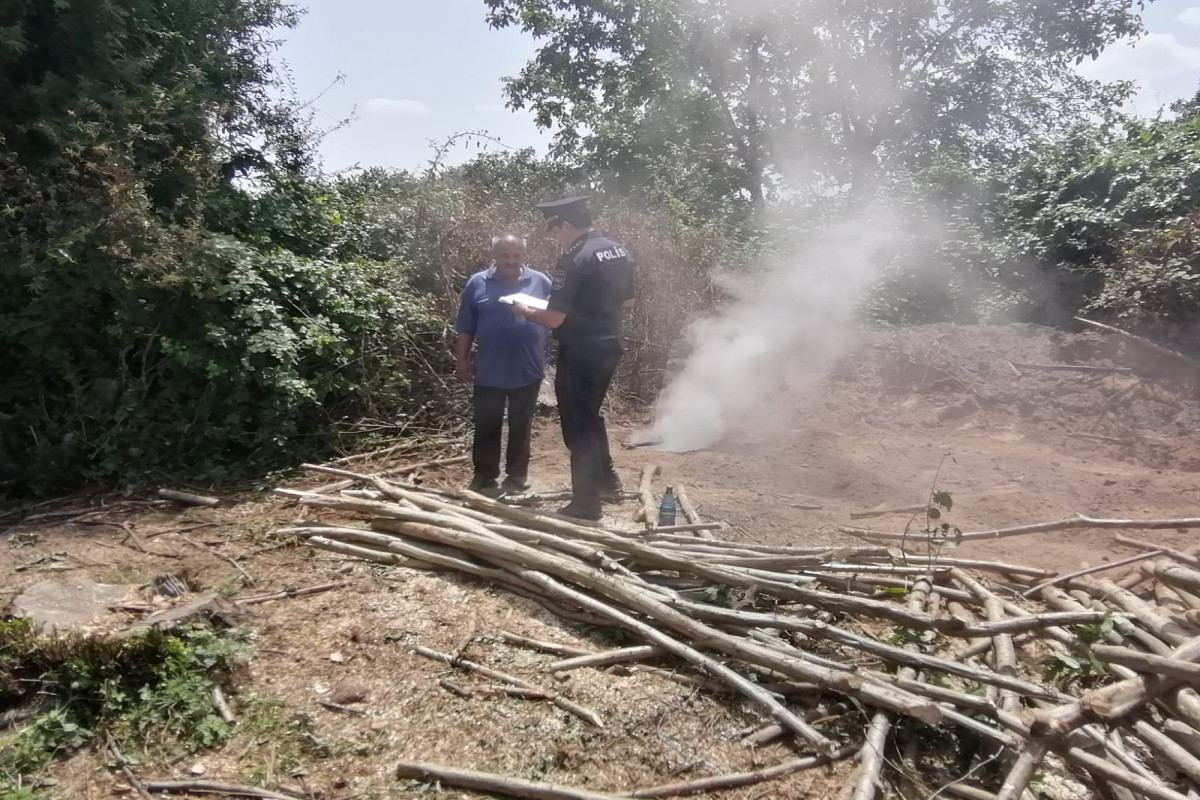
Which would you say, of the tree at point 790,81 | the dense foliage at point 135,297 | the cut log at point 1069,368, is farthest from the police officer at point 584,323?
the tree at point 790,81

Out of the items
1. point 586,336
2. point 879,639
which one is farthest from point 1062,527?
point 586,336

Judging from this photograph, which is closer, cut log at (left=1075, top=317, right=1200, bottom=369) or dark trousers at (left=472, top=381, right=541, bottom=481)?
dark trousers at (left=472, top=381, right=541, bottom=481)

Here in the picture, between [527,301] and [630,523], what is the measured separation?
1.58 m

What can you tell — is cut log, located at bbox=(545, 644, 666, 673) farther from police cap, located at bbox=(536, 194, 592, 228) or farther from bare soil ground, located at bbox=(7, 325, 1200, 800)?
police cap, located at bbox=(536, 194, 592, 228)

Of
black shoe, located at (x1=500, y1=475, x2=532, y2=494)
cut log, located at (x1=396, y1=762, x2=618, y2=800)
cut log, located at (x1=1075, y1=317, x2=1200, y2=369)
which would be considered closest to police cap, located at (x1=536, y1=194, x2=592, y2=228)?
black shoe, located at (x1=500, y1=475, x2=532, y2=494)

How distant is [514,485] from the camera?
19.4 feet

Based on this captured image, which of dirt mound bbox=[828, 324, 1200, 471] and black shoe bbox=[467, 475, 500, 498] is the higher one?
dirt mound bbox=[828, 324, 1200, 471]

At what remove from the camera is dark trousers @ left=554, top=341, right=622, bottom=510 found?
16.9 ft

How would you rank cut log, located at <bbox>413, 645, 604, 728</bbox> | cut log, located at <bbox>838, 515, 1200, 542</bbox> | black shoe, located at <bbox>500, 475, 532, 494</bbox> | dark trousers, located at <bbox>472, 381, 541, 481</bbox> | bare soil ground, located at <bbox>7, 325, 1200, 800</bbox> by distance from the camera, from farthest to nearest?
black shoe, located at <bbox>500, 475, 532, 494</bbox>, dark trousers, located at <bbox>472, 381, 541, 481</bbox>, cut log, located at <bbox>838, 515, 1200, 542</bbox>, cut log, located at <bbox>413, 645, 604, 728</bbox>, bare soil ground, located at <bbox>7, 325, 1200, 800</bbox>

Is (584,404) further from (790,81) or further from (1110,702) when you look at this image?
(790,81)

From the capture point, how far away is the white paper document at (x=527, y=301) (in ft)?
16.8

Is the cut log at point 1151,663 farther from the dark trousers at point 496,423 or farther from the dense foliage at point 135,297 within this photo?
the dense foliage at point 135,297

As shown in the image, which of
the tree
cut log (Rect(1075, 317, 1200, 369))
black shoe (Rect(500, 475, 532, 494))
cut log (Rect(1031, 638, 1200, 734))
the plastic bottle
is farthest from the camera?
the tree

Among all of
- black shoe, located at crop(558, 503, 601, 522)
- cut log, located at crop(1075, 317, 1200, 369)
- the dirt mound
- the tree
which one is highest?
the tree
